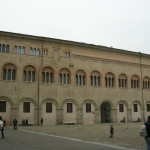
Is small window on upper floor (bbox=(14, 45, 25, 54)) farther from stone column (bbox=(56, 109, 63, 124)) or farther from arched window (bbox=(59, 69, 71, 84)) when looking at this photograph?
stone column (bbox=(56, 109, 63, 124))

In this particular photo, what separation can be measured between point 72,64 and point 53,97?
5777 millimetres

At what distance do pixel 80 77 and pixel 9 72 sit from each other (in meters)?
10.8

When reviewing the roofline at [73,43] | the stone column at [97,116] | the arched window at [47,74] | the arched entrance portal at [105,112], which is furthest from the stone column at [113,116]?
the arched window at [47,74]

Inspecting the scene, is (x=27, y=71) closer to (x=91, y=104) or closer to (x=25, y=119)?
(x=25, y=119)

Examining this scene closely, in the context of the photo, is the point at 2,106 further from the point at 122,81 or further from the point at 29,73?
the point at 122,81

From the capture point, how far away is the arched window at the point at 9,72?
1289 inches

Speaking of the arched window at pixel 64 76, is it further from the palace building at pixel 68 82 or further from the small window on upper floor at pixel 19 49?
the small window on upper floor at pixel 19 49

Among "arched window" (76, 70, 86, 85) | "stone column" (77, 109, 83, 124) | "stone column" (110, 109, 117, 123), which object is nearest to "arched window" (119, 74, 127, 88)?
"stone column" (110, 109, 117, 123)

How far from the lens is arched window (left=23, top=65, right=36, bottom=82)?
34.2 metres

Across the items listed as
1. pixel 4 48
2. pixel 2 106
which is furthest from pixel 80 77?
pixel 2 106

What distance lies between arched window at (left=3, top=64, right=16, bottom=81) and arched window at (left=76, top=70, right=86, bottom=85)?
9.57 meters

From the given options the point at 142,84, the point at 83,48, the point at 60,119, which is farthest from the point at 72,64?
the point at 142,84

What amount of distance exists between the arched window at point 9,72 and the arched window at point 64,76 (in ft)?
22.5

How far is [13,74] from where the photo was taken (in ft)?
109
